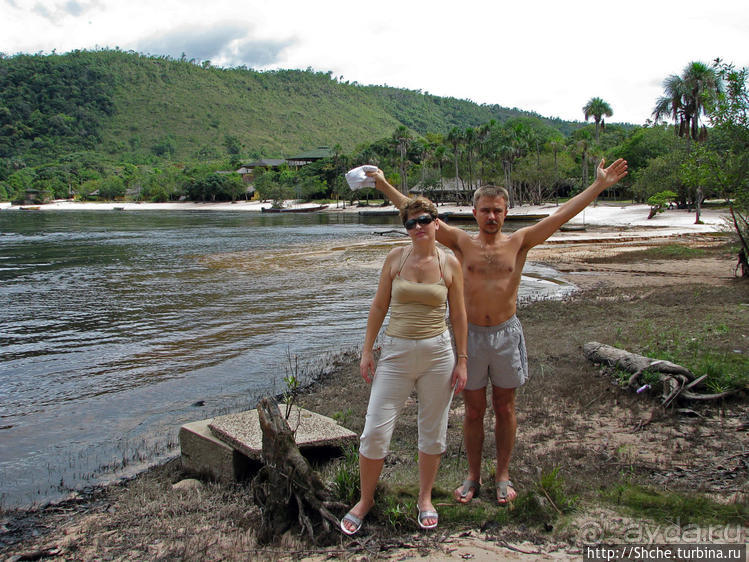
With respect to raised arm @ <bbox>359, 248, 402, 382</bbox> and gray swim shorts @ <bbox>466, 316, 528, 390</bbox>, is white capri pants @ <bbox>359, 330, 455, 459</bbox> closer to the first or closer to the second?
raised arm @ <bbox>359, 248, 402, 382</bbox>

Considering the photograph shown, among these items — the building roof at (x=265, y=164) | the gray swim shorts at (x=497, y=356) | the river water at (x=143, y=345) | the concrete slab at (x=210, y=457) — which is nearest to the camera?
the gray swim shorts at (x=497, y=356)

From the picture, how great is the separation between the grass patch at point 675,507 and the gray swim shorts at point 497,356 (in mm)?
1065

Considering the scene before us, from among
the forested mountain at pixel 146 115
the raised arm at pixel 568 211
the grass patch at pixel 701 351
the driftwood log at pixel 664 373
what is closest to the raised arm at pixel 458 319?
the raised arm at pixel 568 211

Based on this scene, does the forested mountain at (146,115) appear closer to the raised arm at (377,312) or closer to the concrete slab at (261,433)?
Result: the concrete slab at (261,433)

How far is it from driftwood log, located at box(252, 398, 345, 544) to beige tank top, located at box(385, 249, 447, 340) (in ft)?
3.88

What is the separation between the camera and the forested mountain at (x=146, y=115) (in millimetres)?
153000

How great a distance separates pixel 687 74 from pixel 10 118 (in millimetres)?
169088

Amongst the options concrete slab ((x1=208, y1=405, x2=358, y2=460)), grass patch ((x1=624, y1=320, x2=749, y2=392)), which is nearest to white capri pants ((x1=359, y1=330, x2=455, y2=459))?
concrete slab ((x1=208, y1=405, x2=358, y2=460))

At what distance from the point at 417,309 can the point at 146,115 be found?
18483 cm

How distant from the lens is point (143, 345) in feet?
39.6

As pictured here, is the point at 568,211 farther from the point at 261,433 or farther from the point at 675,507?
the point at 261,433

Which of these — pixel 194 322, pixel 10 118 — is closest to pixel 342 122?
pixel 10 118

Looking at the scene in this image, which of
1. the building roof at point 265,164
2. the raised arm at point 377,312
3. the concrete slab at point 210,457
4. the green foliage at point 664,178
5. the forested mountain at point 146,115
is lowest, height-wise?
the concrete slab at point 210,457

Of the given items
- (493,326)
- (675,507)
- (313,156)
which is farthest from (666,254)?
(313,156)
